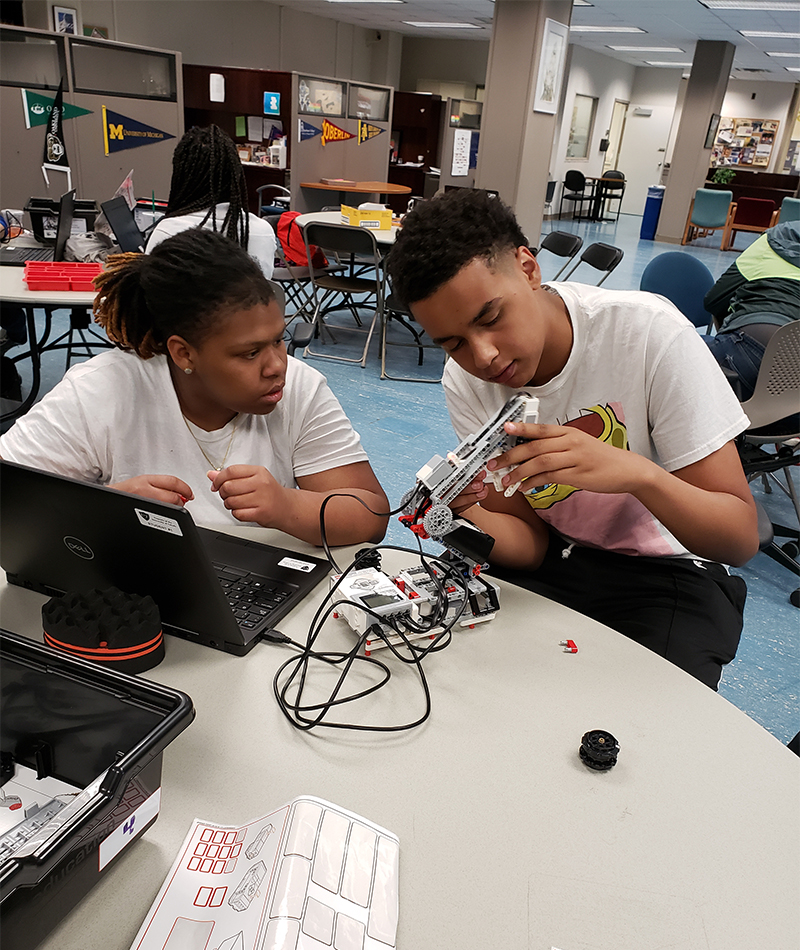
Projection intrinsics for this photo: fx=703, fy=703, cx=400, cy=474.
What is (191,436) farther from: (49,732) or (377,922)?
(377,922)

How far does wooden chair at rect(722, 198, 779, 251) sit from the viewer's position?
11.2 meters

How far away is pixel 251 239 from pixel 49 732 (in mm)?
2913

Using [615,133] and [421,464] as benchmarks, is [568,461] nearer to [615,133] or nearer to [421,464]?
[421,464]

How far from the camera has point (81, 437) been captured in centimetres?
119

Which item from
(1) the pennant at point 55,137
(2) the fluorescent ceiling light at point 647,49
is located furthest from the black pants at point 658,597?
(2) the fluorescent ceiling light at point 647,49

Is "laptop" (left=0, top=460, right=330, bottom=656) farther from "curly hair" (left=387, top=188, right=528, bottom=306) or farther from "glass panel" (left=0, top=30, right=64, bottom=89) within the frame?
"glass panel" (left=0, top=30, right=64, bottom=89)

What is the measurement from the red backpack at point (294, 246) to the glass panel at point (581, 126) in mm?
10891

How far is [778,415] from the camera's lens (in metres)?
2.48

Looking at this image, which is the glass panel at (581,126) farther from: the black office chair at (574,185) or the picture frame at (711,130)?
the picture frame at (711,130)

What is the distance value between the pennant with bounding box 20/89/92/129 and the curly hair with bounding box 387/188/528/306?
4.99 metres

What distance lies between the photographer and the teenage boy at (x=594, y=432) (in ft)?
3.53

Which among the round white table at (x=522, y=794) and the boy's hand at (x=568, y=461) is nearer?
the round white table at (x=522, y=794)

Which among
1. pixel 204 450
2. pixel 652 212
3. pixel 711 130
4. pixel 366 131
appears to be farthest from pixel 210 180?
pixel 652 212

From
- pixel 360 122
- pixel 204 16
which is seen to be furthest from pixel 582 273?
pixel 204 16
